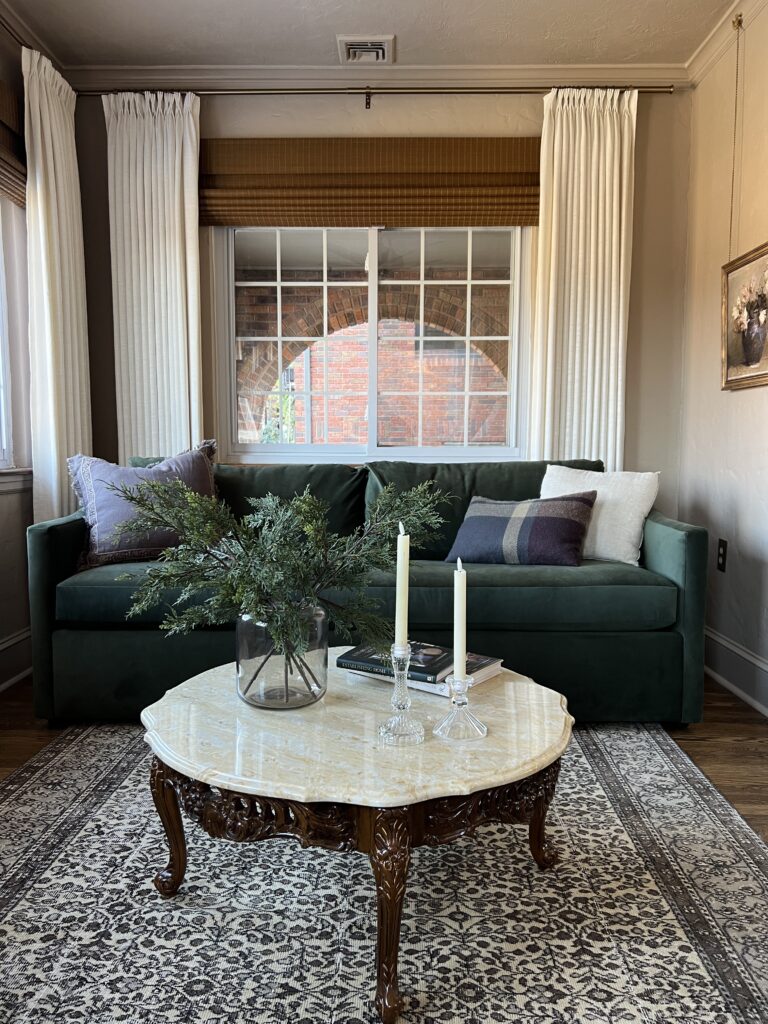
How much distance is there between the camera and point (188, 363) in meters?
3.60

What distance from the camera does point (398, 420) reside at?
12.6 ft

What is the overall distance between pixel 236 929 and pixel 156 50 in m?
3.65

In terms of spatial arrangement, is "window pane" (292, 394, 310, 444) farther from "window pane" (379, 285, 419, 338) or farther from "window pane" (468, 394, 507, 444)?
"window pane" (468, 394, 507, 444)

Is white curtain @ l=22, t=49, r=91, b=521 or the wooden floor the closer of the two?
the wooden floor

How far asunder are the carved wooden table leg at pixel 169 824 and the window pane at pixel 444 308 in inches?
111

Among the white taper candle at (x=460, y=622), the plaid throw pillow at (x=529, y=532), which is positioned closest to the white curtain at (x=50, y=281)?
the plaid throw pillow at (x=529, y=532)

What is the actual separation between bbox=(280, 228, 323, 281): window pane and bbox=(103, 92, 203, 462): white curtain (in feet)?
1.55

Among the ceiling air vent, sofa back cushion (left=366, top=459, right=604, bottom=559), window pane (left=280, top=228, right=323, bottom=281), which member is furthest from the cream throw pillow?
the ceiling air vent

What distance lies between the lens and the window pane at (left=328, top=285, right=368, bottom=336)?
3.80m

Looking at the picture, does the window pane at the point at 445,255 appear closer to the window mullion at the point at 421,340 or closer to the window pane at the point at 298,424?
the window mullion at the point at 421,340

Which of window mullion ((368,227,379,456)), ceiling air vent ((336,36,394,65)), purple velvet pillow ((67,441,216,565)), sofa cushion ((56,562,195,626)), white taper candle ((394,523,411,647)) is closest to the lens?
white taper candle ((394,523,411,647))

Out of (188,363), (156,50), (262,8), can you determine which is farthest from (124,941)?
(156,50)

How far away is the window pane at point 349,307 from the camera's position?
3801 millimetres

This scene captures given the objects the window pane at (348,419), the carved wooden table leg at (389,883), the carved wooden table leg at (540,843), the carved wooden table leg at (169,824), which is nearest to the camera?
the carved wooden table leg at (389,883)
